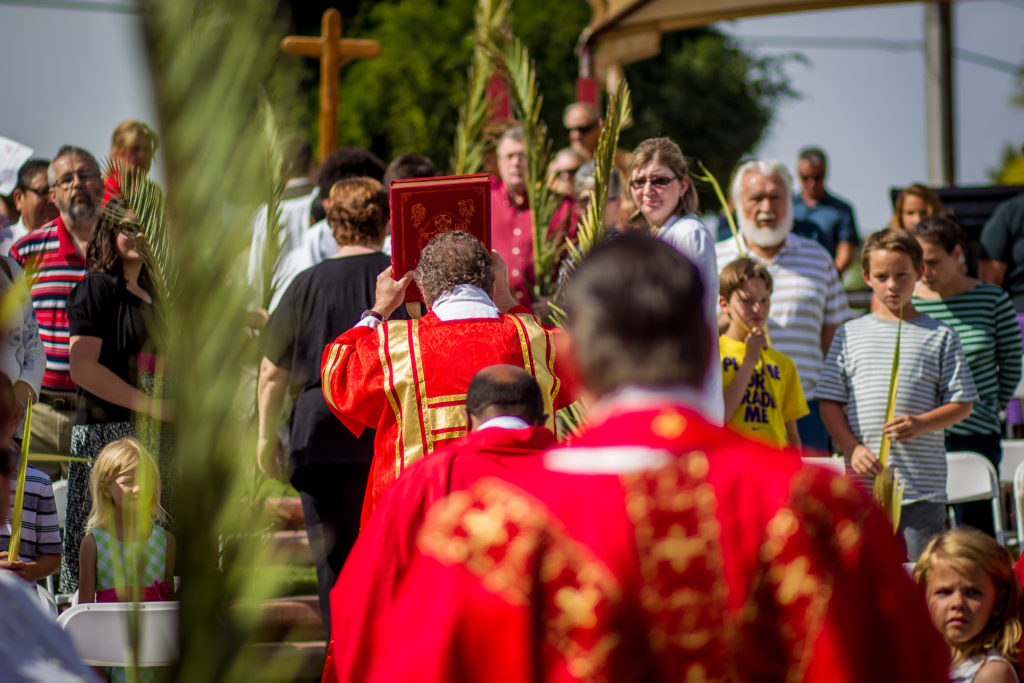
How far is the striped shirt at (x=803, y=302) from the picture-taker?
639 cm

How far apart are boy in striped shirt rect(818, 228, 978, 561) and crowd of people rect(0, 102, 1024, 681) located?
0.01 m

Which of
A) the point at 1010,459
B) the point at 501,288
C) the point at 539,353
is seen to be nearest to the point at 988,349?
the point at 1010,459

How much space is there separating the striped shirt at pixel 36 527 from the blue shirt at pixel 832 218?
211 inches

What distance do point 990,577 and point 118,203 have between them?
3.03 m

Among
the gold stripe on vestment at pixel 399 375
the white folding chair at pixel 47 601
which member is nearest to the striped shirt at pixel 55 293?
the white folding chair at pixel 47 601

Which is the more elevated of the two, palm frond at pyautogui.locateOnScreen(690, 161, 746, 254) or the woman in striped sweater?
palm frond at pyautogui.locateOnScreen(690, 161, 746, 254)

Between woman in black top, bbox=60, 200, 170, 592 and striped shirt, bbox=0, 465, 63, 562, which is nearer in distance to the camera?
striped shirt, bbox=0, 465, 63, 562

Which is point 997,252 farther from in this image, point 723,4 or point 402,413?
point 402,413

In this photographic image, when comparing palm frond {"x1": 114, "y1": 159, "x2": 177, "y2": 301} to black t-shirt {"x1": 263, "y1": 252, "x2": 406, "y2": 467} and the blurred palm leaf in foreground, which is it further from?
black t-shirt {"x1": 263, "y1": 252, "x2": 406, "y2": 467}

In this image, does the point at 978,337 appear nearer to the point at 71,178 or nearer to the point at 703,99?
the point at 71,178

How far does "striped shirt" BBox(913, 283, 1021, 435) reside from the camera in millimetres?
6297

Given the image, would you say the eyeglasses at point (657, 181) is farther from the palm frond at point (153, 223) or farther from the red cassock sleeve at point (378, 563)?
the palm frond at point (153, 223)

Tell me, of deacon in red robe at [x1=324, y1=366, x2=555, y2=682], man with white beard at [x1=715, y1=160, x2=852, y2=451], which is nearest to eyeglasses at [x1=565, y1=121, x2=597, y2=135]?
man with white beard at [x1=715, y1=160, x2=852, y2=451]

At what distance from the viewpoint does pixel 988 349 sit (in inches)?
249
